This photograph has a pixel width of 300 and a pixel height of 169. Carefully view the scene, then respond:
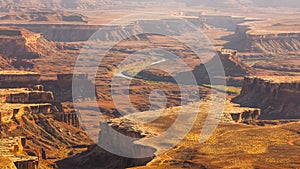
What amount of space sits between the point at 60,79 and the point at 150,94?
982 inches

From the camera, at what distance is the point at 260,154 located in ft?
207

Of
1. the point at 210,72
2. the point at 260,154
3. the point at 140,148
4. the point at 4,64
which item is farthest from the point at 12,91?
the point at 210,72

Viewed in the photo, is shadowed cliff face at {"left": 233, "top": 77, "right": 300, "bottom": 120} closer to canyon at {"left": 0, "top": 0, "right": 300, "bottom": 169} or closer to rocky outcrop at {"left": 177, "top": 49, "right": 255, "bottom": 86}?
canyon at {"left": 0, "top": 0, "right": 300, "bottom": 169}

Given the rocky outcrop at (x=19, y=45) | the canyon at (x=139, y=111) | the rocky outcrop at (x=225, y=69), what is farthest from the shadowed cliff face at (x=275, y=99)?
the rocky outcrop at (x=19, y=45)

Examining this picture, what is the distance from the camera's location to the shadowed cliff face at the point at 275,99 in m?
109

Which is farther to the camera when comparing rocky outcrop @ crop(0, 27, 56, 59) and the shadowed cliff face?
rocky outcrop @ crop(0, 27, 56, 59)

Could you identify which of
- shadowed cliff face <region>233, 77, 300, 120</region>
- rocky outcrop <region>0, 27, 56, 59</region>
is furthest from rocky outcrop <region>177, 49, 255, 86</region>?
rocky outcrop <region>0, 27, 56, 59</region>

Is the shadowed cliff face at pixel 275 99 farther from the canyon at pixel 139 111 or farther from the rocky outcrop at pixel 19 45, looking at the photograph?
the rocky outcrop at pixel 19 45

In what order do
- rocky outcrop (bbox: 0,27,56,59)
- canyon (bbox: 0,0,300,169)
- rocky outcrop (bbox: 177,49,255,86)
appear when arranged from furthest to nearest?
rocky outcrop (bbox: 0,27,56,59) < rocky outcrop (bbox: 177,49,255,86) < canyon (bbox: 0,0,300,169)

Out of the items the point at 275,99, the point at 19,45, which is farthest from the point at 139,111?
the point at 19,45

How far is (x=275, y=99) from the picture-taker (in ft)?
371

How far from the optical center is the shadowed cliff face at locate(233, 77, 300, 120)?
10919 centimetres

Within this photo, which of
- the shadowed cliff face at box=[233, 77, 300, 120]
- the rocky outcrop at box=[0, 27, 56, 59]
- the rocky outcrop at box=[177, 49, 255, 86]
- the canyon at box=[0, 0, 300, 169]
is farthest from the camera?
the rocky outcrop at box=[0, 27, 56, 59]

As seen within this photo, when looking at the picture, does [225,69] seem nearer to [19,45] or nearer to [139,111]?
[139,111]
